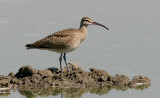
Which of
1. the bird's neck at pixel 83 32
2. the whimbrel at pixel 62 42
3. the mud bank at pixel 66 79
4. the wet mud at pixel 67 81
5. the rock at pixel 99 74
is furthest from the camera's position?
the bird's neck at pixel 83 32

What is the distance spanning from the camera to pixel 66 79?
27.8 meters

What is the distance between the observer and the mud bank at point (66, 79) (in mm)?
27422

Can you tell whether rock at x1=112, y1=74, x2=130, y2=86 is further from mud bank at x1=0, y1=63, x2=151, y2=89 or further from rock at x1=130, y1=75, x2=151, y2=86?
rock at x1=130, y1=75, x2=151, y2=86

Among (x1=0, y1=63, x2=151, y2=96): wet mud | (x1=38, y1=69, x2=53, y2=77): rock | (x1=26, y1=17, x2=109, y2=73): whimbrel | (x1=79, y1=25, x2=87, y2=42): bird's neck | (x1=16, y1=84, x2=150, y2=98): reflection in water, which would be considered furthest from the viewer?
(x1=79, y1=25, x2=87, y2=42): bird's neck

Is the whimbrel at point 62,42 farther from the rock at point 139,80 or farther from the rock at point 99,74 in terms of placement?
the rock at point 139,80

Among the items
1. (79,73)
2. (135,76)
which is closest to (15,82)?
(79,73)

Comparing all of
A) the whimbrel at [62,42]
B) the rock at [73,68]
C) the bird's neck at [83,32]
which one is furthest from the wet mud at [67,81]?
the bird's neck at [83,32]

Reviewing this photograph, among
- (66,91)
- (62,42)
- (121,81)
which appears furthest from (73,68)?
(66,91)

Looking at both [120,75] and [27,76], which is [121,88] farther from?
[27,76]

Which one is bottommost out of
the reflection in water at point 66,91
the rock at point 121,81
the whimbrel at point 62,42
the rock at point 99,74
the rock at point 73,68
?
the reflection in water at point 66,91

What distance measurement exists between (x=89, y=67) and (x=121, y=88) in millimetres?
2426

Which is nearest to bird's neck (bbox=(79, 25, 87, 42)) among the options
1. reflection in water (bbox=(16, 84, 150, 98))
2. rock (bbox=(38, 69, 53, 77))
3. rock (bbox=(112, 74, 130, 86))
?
rock (bbox=(38, 69, 53, 77))

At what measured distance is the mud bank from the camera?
1080 inches

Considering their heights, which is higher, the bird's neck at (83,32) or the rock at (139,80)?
the bird's neck at (83,32)
